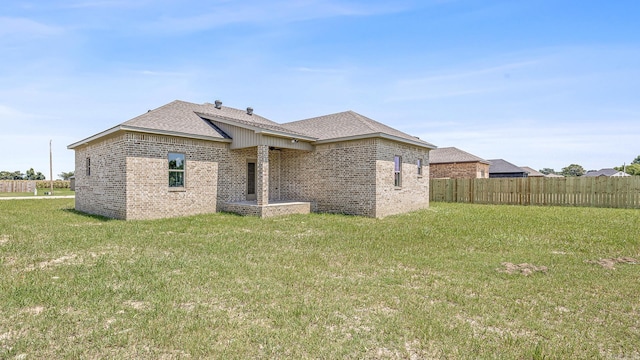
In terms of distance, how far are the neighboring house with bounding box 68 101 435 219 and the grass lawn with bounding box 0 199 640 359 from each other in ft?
13.1

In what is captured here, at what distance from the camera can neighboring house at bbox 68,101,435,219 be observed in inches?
486

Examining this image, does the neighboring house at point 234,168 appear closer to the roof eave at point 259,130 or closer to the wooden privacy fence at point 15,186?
the roof eave at point 259,130

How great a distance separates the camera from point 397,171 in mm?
15500

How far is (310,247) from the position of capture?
785 cm

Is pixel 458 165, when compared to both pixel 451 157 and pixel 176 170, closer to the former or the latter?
pixel 451 157

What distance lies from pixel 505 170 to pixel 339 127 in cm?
2757

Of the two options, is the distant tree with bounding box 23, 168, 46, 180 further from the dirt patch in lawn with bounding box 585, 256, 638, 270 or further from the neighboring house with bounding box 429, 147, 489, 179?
the dirt patch in lawn with bounding box 585, 256, 638, 270

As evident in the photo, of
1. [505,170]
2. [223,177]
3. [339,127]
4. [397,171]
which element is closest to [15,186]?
[223,177]

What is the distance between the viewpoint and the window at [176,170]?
12.9 metres

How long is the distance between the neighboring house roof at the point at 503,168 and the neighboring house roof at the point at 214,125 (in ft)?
71.6

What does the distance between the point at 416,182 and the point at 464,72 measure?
657 centimetres

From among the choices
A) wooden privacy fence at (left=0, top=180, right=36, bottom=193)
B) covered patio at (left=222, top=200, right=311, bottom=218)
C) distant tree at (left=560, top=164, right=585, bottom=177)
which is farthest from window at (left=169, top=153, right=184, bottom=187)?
distant tree at (left=560, top=164, right=585, bottom=177)

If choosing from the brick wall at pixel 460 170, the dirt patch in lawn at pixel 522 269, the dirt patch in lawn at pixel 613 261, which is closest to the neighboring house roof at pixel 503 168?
the brick wall at pixel 460 170

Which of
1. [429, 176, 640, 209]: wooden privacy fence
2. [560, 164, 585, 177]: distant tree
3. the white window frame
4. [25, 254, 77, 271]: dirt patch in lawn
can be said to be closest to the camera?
[25, 254, 77, 271]: dirt patch in lawn
